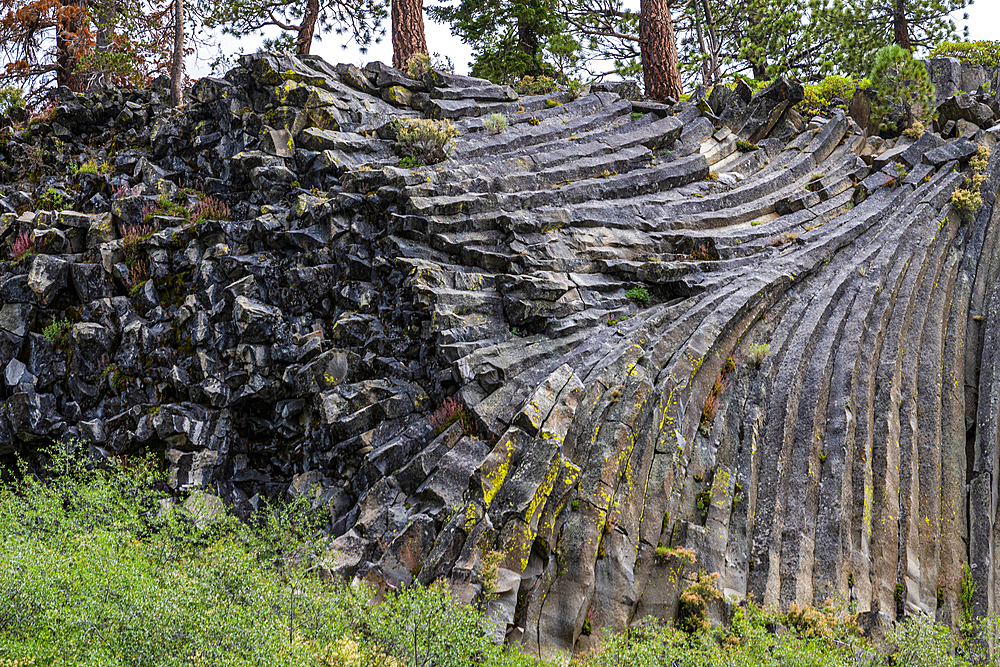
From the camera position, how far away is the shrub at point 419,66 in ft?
62.5

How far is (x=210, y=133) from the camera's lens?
17469 mm

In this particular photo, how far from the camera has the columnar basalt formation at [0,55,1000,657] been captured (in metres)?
9.73

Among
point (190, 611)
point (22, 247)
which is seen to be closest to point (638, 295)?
point (190, 611)

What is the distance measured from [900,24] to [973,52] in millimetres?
4025

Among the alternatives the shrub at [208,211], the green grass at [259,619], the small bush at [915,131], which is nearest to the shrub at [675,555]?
the green grass at [259,619]

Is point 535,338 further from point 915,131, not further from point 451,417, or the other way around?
point 915,131

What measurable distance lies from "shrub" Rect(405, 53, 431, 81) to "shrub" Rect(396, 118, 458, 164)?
3954 mm

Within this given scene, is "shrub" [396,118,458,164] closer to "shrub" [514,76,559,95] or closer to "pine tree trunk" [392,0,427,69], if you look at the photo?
"shrub" [514,76,559,95]

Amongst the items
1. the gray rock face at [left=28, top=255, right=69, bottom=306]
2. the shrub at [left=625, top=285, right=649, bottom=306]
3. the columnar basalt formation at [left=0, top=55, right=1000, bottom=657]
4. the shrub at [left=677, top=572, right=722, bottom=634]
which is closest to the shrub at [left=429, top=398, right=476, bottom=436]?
the columnar basalt formation at [left=0, top=55, right=1000, bottom=657]

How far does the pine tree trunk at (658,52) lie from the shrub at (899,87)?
577 centimetres

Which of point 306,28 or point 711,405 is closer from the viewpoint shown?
point 711,405

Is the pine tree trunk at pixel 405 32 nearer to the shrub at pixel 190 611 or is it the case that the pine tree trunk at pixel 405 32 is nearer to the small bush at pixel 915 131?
the small bush at pixel 915 131

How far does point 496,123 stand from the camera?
55.9 ft

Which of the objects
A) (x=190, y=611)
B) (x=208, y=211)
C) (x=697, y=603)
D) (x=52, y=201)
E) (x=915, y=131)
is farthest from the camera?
(x=915, y=131)
